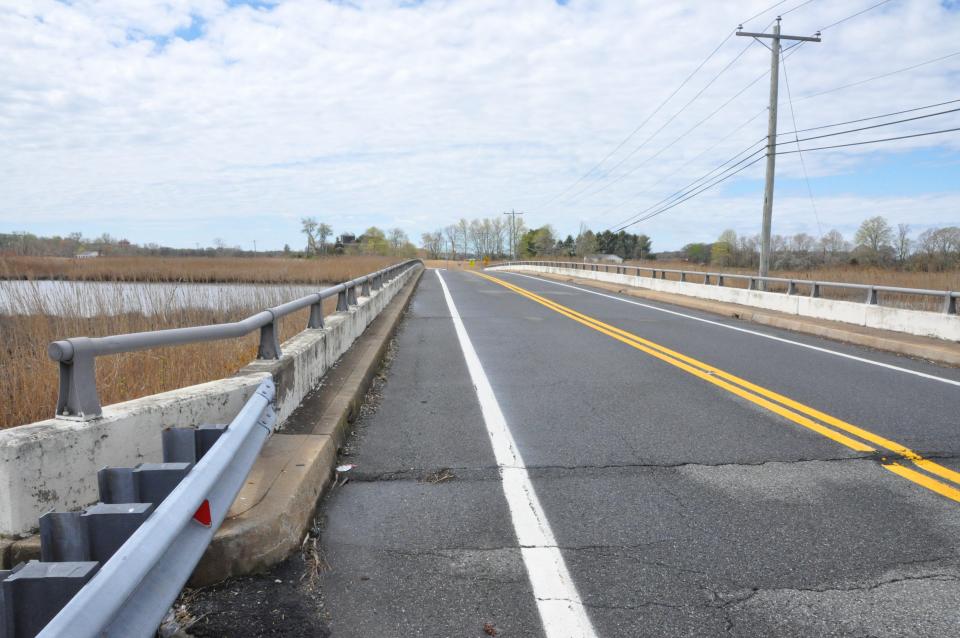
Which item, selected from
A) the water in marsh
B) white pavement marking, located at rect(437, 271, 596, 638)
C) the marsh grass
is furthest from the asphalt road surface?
the water in marsh

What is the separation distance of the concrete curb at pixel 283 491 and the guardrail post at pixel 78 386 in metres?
0.90

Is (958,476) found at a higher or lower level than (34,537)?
lower

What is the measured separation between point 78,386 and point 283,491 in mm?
1218

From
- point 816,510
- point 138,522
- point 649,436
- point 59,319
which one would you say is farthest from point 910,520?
point 59,319

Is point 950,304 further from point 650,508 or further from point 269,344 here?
point 269,344

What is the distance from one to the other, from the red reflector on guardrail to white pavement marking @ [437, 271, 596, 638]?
1.53 m

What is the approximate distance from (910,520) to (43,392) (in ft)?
21.7

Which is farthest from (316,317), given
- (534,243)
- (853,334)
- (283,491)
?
(534,243)

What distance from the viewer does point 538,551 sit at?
3.73 metres

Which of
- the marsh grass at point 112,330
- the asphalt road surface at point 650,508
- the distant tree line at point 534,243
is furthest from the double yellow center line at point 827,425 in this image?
the distant tree line at point 534,243

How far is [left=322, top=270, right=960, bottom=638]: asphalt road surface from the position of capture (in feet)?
10.3

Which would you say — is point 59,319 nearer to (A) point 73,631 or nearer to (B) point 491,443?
(B) point 491,443

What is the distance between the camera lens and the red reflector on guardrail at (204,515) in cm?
258

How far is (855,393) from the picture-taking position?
7.76 meters
